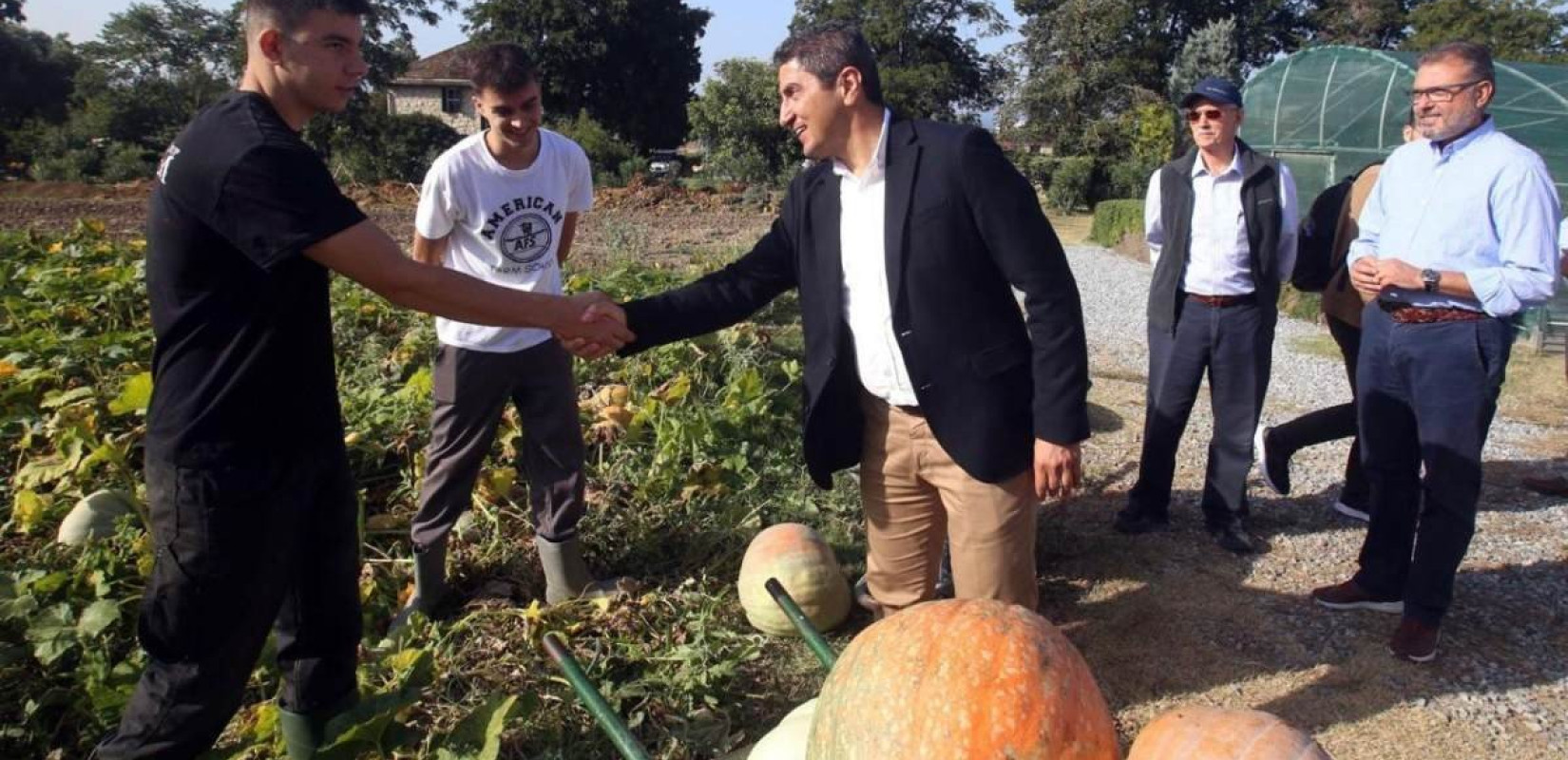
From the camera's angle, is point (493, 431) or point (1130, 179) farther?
point (1130, 179)

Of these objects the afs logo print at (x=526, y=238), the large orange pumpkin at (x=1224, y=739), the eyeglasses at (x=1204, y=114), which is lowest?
the large orange pumpkin at (x=1224, y=739)

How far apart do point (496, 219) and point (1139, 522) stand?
3243mm

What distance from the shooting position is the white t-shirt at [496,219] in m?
3.56

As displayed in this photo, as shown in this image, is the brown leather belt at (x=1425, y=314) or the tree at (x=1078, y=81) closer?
the brown leather belt at (x=1425, y=314)

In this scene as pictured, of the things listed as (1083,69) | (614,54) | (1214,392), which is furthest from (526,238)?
(614,54)

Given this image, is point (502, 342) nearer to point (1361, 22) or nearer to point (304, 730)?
point (304, 730)

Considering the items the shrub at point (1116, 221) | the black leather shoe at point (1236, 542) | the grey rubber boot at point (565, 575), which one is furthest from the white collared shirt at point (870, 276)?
the shrub at point (1116, 221)

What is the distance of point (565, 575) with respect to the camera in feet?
12.7

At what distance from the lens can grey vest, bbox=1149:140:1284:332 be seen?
4555mm

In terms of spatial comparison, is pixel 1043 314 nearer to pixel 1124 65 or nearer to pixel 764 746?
pixel 764 746

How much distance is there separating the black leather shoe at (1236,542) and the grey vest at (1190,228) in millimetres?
961

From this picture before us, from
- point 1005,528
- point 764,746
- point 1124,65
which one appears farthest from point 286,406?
point 1124,65

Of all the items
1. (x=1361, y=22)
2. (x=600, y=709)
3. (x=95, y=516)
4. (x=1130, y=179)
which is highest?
(x=1361, y=22)

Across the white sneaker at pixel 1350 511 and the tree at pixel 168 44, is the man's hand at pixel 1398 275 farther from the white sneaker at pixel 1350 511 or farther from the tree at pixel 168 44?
the tree at pixel 168 44
